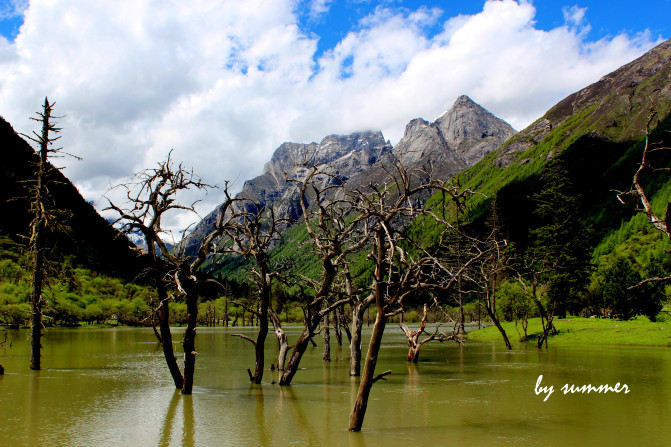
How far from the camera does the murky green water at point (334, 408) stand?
13195 millimetres

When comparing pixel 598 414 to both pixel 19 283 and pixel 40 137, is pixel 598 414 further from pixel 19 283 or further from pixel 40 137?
pixel 19 283

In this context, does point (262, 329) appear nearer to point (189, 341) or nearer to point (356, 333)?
point (189, 341)

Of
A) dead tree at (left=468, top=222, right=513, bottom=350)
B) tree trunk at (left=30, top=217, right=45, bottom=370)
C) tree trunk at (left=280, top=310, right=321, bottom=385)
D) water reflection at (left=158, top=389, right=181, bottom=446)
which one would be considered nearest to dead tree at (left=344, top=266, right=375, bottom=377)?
tree trunk at (left=280, top=310, right=321, bottom=385)

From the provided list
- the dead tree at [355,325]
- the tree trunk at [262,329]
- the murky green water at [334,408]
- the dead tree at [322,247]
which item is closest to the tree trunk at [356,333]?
the dead tree at [355,325]

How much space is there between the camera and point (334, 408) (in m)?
17.8

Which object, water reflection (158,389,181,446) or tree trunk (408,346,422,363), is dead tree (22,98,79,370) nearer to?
water reflection (158,389,181,446)

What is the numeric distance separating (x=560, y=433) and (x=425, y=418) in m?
4.20

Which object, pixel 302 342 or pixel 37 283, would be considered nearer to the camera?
pixel 302 342

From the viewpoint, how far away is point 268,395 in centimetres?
2062

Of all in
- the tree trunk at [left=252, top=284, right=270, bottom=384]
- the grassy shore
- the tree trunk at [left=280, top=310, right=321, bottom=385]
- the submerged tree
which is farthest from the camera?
the grassy shore

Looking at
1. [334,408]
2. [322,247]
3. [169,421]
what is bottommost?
[334,408]

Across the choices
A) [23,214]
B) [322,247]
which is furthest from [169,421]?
[23,214]

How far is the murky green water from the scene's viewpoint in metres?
13.2

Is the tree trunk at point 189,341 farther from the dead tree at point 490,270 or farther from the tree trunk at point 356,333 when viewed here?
the dead tree at point 490,270
